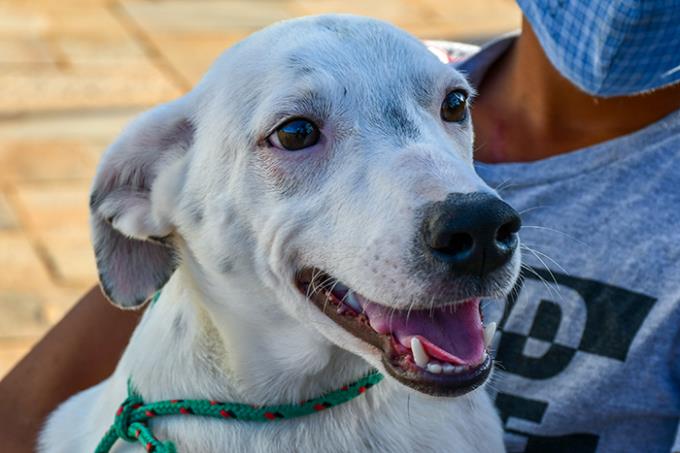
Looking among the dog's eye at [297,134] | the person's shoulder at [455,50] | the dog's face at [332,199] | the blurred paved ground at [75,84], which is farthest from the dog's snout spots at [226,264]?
the blurred paved ground at [75,84]

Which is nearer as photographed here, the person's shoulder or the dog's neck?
the dog's neck

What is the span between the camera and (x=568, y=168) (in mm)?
3078

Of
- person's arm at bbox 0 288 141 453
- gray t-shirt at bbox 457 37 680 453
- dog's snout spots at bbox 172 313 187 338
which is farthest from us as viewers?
Result: person's arm at bbox 0 288 141 453

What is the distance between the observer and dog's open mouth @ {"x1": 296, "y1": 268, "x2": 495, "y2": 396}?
234 centimetres

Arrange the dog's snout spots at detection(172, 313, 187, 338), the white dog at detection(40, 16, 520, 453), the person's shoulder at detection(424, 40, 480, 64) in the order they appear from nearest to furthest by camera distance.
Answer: the white dog at detection(40, 16, 520, 453), the dog's snout spots at detection(172, 313, 187, 338), the person's shoulder at detection(424, 40, 480, 64)

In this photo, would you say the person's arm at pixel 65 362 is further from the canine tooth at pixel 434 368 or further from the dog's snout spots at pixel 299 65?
the canine tooth at pixel 434 368

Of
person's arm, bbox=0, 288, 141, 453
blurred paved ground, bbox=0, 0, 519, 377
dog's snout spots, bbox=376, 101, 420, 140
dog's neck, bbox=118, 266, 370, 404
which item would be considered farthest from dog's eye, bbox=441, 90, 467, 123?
blurred paved ground, bbox=0, 0, 519, 377

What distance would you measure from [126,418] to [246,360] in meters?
0.30

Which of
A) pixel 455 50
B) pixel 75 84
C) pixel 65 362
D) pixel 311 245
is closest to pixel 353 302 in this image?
pixel 311 245

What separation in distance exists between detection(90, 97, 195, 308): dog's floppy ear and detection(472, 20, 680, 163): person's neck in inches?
35.8

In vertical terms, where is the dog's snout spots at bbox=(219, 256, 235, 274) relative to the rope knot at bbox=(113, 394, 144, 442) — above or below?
above

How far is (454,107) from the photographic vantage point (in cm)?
268

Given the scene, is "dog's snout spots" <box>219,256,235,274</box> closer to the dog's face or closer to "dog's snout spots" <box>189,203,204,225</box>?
the dog's face

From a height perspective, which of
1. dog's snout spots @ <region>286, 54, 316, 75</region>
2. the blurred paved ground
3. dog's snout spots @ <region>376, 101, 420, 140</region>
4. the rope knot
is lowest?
the blurred paved ground
